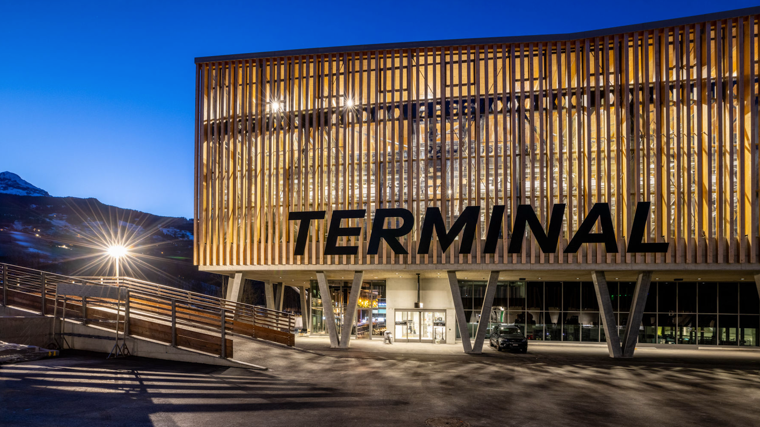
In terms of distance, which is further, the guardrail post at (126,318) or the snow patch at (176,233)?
the snow patch at (176,233)

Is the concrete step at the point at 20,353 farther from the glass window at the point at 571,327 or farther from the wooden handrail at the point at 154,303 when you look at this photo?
the glass window at the point at 571,327

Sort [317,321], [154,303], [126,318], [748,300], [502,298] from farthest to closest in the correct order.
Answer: [317,321], [502,298], [748,300], [154,303], [126,318]

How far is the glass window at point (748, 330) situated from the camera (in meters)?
34.5

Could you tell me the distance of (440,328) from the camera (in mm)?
34531

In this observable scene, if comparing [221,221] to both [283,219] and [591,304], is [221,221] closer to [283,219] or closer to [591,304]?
[283,219]

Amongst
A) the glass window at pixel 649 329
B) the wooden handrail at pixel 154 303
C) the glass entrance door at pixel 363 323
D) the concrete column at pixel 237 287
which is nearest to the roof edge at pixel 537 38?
the concrete column at pixel 237 287

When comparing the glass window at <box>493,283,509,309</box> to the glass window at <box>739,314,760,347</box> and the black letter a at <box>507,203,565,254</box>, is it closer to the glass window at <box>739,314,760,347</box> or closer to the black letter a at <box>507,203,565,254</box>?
the black letter a at <box>507,203,565,254</box>

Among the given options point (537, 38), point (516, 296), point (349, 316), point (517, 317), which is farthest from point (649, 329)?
point (537, 38)

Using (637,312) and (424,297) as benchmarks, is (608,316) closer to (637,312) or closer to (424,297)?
(637,312)

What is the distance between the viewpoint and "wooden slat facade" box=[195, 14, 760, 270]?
25.3 metres

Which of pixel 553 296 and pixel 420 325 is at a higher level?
pixel 553 296

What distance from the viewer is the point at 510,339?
92.0 feet

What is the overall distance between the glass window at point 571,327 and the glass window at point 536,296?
Result: 174 centimetres

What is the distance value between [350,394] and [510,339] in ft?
54.9
